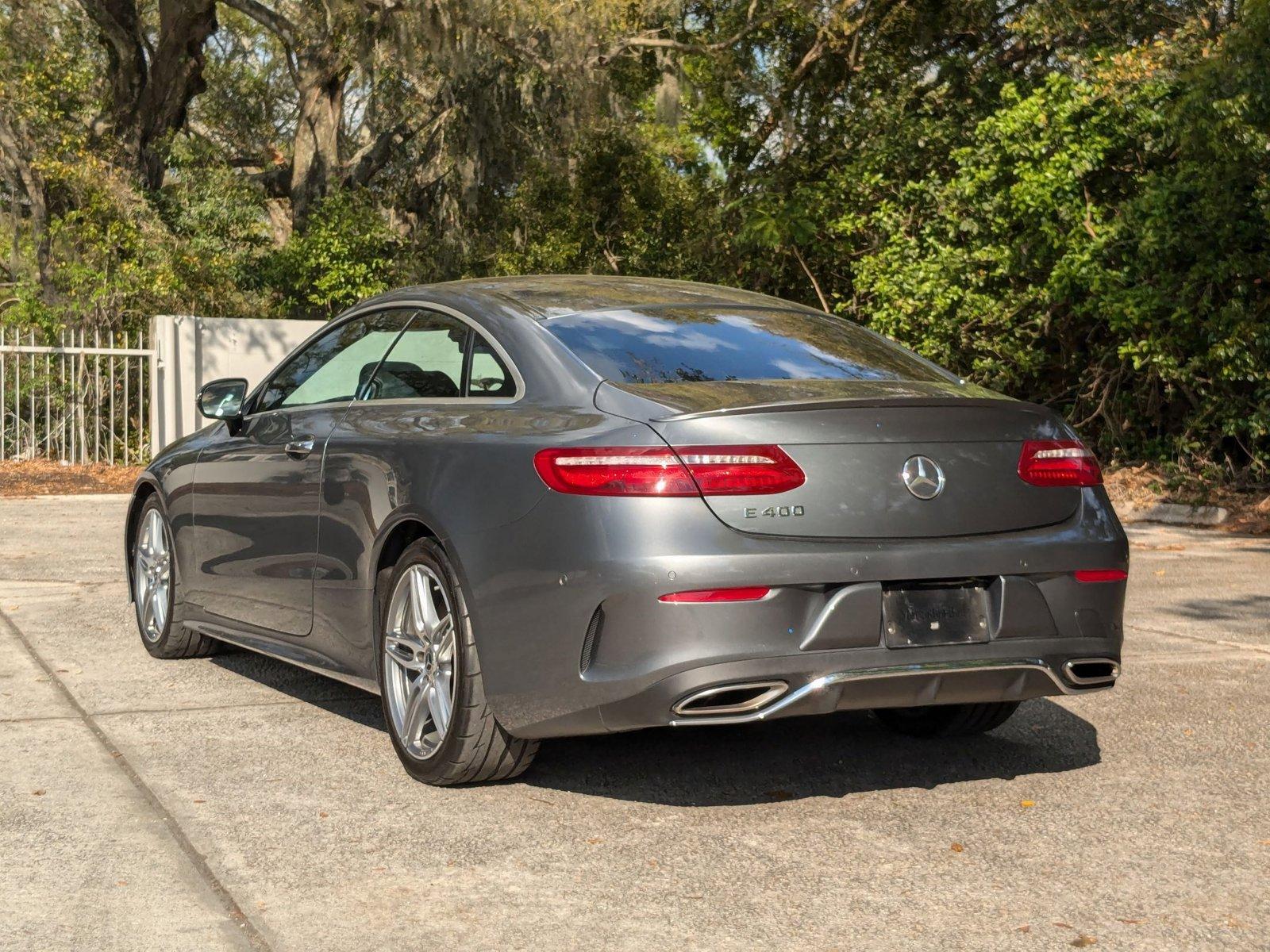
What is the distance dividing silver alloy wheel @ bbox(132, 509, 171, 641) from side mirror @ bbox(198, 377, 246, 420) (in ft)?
2.39

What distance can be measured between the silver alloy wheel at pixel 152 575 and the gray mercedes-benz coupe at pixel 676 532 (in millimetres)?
1735

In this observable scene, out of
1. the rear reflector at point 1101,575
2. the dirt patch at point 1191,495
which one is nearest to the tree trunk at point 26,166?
the dirt patch at point 1191,495

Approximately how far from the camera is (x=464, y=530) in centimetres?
483

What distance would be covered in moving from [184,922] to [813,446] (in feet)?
6.76

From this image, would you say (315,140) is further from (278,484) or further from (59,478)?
(278,484)

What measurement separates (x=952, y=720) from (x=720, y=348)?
164 centimetres

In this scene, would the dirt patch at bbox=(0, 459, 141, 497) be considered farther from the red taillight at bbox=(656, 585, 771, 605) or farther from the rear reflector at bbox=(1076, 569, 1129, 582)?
the rear reflector at bbox=(1076, 569, 1129, 582)

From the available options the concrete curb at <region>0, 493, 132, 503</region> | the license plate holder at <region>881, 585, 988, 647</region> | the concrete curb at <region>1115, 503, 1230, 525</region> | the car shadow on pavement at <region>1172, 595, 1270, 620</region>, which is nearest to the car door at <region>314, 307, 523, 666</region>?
the license plate holder at <region>881, 585, 988, 647</region>

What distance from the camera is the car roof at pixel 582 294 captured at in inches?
216

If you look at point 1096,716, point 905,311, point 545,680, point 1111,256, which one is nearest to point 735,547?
point 545,680

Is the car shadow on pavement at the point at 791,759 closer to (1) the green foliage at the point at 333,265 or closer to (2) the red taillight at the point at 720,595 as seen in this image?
(2) the red taillight at the point at 720,595

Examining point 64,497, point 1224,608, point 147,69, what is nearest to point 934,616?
point 1224,608

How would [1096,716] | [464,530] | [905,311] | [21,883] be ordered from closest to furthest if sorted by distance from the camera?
[21,883]
[464,530]
[1096,716]
[905,311]

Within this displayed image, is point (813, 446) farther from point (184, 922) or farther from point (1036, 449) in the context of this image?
point (184, 922)
